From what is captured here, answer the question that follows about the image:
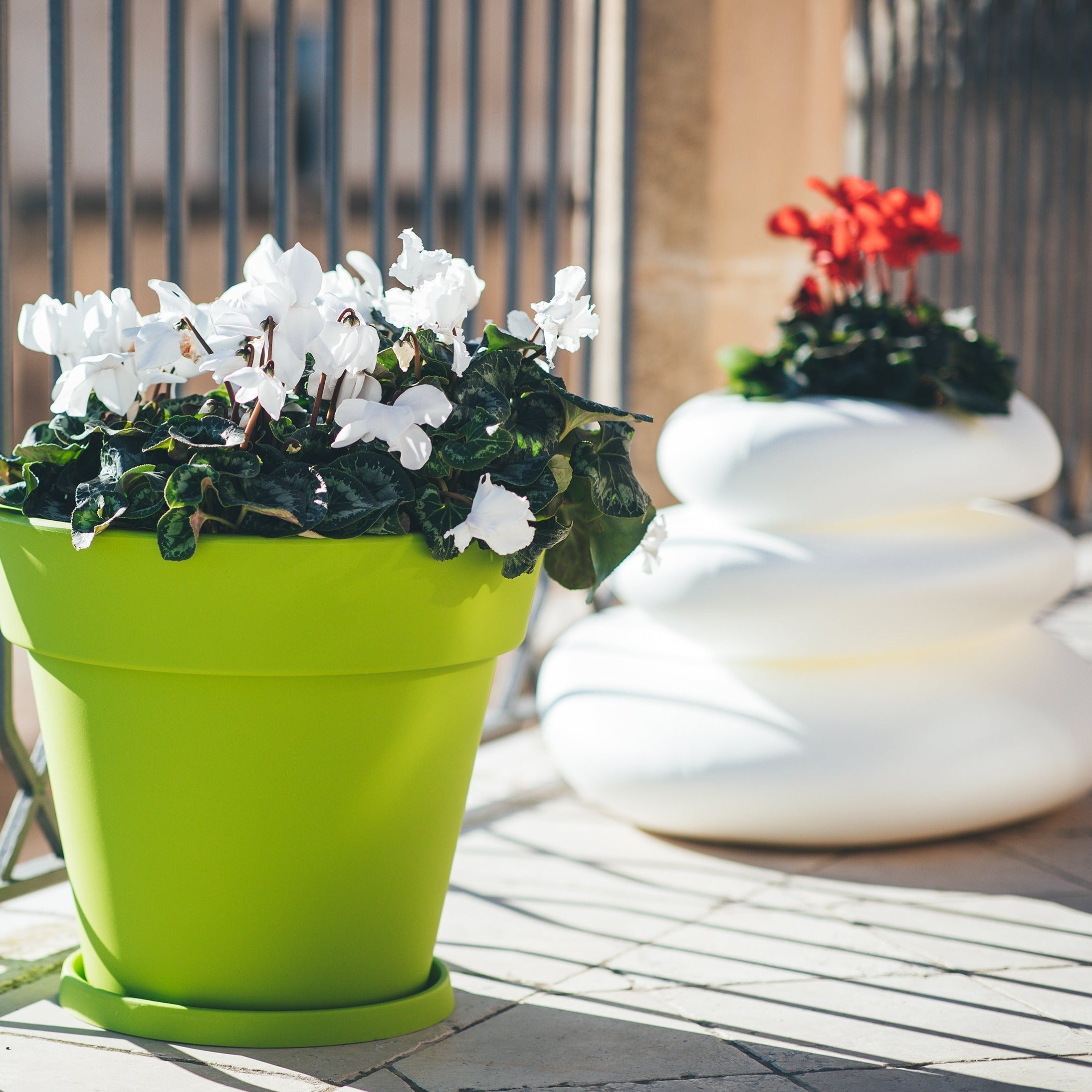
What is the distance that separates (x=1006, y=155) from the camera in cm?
562

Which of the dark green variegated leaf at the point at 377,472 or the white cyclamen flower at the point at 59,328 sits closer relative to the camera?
the dark green variegated leaf at the point at 377,472

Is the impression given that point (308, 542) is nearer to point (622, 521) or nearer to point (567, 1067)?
point (622, 521)

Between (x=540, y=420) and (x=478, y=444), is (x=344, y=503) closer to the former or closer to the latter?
(x=478, y=444)

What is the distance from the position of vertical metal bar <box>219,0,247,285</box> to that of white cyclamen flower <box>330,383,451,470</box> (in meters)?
1.05

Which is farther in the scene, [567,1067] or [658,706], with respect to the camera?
[658,706]

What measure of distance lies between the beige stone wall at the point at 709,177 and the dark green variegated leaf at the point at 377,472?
7.47 feet

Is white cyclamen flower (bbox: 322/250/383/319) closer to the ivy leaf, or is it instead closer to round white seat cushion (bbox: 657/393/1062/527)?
the ivy leaf

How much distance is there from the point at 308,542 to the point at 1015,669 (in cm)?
159

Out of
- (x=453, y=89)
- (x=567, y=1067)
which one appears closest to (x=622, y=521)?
(x=567, y=1067)

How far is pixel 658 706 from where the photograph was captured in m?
2.48


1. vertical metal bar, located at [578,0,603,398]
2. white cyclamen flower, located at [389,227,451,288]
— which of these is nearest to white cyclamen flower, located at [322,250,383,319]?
white cyclamen flower, located at [389,227,451,288]

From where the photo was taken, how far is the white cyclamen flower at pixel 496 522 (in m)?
1.51

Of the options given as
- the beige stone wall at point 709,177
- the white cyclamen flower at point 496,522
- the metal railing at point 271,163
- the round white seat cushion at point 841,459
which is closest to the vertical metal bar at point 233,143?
the metal railing at point 271,163

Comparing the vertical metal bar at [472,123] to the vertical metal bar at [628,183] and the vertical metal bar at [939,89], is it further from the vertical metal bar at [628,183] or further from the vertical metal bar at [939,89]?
the vertical metal bar at [939,89]
